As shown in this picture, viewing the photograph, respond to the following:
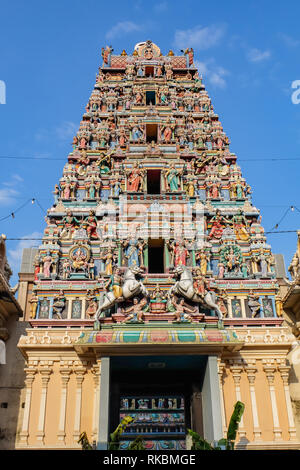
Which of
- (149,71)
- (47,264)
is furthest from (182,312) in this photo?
(149,71)

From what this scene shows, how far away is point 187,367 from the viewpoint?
1639cm

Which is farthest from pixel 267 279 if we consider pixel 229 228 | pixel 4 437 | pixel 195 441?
pixel 4 437

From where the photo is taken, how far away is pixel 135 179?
20.9m

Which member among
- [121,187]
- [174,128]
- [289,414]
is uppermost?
[174,128]

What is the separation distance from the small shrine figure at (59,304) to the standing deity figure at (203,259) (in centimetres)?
539

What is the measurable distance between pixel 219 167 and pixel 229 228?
3.99 meters

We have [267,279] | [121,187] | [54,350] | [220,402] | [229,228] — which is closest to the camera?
[220,402]

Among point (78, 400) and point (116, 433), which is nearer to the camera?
point (116, 433)

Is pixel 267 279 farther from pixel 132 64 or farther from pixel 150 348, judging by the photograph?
pixel 132 64

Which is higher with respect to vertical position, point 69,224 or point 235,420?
point 69,224

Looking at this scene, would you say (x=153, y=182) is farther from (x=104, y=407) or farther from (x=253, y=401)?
(x=104, y=407)

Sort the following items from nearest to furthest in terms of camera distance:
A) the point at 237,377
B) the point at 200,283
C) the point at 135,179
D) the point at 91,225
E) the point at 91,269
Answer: the point at 237,377, the point at 200,283, the point at 91,269, the point at 91,225, the point at 135,179

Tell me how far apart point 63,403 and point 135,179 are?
10.2 m

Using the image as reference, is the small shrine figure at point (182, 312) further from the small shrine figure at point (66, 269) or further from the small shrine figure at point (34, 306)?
the small shrine figure at point (34, 306)
